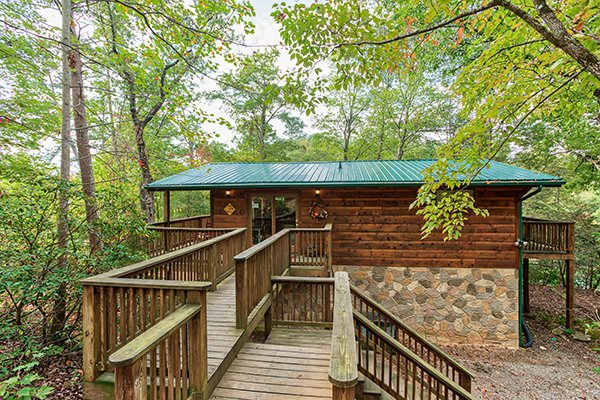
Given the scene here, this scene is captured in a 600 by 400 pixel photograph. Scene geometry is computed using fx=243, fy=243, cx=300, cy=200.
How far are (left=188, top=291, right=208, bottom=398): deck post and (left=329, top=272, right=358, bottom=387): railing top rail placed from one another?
48.5 inches

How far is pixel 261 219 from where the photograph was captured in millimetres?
8148

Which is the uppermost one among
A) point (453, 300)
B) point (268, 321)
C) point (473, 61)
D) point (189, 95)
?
point (189, 95)

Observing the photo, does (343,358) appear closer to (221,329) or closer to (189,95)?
(221,329)

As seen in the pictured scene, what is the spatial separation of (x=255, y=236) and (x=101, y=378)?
5915mm

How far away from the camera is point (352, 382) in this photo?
4.25 ft

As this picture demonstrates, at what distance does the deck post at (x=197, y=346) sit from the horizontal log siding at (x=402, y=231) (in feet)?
16.6

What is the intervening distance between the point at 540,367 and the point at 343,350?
288 inches

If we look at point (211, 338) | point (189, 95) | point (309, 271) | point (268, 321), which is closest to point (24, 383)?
point (211, 338)

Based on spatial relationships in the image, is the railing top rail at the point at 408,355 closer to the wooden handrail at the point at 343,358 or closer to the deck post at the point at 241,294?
the wooden handrail at the point at 343,358

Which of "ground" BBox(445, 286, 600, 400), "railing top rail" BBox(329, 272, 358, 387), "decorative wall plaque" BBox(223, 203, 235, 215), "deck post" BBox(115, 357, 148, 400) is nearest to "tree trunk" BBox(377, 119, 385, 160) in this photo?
"ground" BBox(445, 286, 600, 400)

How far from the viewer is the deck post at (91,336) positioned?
2246 millimetres

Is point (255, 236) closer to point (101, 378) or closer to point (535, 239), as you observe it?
point (101, 378)

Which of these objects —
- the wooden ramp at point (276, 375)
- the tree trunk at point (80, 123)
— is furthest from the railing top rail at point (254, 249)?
the tree trunk at point (80, 123)

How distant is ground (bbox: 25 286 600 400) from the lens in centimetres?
345
